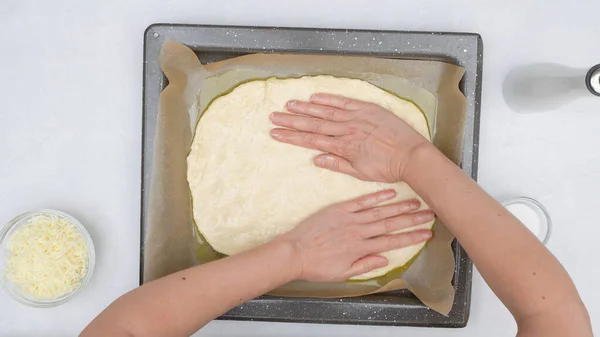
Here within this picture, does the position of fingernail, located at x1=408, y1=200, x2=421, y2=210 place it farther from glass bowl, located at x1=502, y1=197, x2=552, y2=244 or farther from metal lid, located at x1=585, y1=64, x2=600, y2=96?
metal lid, located at x1=585, y1=64, x2=600, y2=96

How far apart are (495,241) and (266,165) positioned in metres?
0.35

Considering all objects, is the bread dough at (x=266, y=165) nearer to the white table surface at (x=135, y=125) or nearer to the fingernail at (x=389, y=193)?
the fingernail at (x=389, y=193)

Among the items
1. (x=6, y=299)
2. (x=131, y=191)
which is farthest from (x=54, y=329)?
(x=131, y=191)

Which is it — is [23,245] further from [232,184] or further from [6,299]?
[232,184]

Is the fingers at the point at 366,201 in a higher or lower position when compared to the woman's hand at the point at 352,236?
higher

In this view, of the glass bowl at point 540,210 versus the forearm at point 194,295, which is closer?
the forearm at point 194,295

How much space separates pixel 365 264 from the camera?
0.83 metres

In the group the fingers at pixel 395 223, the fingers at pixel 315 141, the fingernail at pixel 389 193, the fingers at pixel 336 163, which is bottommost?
the fingers at pixel 395 223

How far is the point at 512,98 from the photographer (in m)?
0.88

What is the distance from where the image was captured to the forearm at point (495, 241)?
66 centimetres

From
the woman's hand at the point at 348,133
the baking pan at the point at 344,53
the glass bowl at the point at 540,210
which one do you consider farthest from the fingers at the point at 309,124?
the glass bowl at the point at 540,210

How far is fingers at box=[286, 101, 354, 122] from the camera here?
0.83 metres

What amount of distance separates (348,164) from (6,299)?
607 mm

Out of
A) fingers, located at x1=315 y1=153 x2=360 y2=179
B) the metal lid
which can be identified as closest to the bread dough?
fingers, located at x1=315 y1=153 x2=360 y2=179
